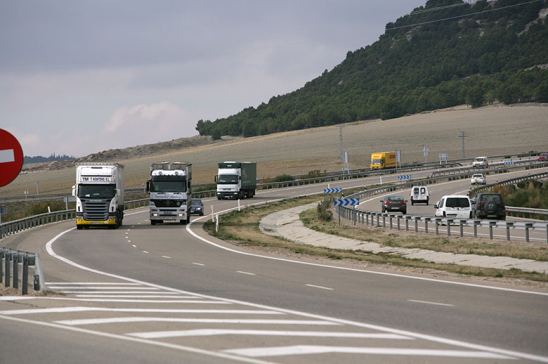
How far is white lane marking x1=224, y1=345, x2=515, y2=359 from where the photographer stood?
12656 mm

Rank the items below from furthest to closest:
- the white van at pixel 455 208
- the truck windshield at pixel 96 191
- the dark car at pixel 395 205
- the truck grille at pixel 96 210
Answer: the dark car at pixel 395 205
the white van at pixel 455 208
the truck grille at pixel 96 210
the truck windshield at pixel 96 191

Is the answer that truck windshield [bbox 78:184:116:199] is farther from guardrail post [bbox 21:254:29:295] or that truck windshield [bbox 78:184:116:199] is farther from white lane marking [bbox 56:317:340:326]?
white lane marking [bbox 56:317:340:326]

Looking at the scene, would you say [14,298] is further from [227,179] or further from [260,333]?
[227,179]

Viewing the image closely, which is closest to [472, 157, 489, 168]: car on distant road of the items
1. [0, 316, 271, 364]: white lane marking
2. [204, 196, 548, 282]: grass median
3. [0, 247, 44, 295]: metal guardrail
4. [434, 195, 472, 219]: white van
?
[204, 196, 548, 282]: grass median

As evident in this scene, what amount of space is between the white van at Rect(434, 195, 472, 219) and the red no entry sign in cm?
3963

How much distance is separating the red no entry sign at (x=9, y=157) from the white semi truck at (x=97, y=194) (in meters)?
36.4

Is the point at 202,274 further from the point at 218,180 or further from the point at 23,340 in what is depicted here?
the point at 218,180

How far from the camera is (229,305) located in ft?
62.1

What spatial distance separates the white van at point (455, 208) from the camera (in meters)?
53.3

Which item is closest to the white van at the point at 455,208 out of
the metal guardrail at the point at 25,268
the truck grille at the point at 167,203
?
the truck grille at the point at 167,203

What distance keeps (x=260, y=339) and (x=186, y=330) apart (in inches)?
54.8

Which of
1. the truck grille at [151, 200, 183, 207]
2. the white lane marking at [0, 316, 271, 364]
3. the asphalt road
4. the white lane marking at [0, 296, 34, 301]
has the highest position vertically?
the truck grille at [151, 200, 183, 207]

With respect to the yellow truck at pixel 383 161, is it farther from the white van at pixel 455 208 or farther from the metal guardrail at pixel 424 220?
the white van at pixel 455 208

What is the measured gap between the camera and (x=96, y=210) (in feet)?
174
